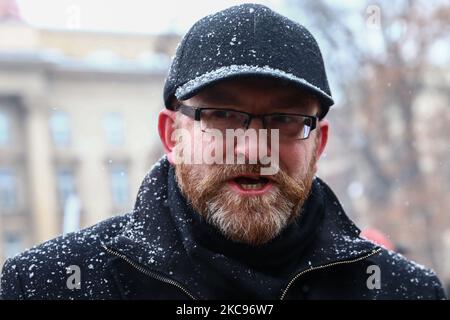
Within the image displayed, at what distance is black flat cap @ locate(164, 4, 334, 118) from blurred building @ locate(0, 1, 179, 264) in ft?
68.7

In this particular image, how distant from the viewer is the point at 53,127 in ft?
90.6

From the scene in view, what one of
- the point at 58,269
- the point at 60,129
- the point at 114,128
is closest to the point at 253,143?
the point at 58,269

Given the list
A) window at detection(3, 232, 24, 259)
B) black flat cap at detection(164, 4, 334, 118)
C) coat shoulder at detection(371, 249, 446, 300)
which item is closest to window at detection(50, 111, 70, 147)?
window at detection(3, 232, 24, 259)

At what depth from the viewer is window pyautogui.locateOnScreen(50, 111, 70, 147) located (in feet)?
88.3

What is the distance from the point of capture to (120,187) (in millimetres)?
26000

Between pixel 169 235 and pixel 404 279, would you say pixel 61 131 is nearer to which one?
pixel 404 279

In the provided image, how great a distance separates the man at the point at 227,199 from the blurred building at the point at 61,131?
20891mm

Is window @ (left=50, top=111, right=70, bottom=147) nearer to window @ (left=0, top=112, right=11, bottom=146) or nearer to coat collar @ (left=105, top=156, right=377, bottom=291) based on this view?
window @ (left=0, top=112, right=11, bottom=146)

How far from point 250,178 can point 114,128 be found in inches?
989

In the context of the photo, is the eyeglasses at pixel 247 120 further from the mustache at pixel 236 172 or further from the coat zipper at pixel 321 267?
the coat zipper at pixel 321 267

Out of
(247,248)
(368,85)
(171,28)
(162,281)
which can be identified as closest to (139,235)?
(162,281)

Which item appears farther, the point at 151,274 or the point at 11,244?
the point at 11,244

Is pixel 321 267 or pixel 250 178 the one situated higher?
pixel 250 178

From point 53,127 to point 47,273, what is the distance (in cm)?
2638
